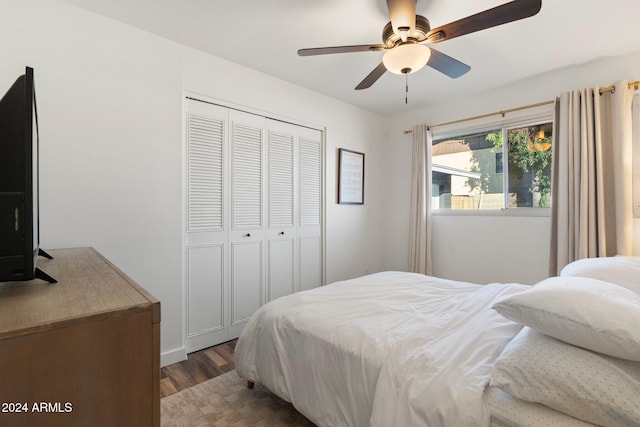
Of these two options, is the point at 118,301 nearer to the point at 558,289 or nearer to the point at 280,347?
the point at 280,347

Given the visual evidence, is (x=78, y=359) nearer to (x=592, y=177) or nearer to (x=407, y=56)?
(x=407, y=56)

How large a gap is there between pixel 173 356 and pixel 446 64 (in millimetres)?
2909

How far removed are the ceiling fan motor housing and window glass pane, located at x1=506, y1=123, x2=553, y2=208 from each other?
78.4 inches

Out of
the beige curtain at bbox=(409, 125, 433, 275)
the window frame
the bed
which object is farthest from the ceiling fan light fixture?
the beige curtain at bbox=(409, 125, 433, 275)

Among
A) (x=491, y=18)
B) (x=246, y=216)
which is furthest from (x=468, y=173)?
(x=246, y=216)

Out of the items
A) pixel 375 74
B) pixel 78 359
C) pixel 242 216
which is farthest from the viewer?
pixel 242 216

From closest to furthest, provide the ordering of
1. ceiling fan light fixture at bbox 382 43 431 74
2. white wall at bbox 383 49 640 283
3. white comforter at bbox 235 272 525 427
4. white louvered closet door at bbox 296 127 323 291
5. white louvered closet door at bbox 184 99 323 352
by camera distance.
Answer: white comforter at bbox 235 272 525 427, ceiling fan light fixture at bbox 382 43 431 74, white louvered closet door at bbox 184 99 323 352, white wall at bbox 383 49 640 283, white louvered closet door at bbox 296 127 323 291

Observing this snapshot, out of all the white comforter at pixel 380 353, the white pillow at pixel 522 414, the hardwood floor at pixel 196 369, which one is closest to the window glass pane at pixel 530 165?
the white comforter at pixel 380 353

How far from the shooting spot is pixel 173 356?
2.33 meters

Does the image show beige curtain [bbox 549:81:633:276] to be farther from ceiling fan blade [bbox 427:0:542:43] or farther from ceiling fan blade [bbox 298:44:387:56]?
ceiling fan blade [bbox 298:44:387:56]

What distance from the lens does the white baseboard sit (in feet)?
7.50

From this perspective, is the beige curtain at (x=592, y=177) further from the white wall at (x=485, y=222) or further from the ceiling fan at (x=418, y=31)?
the ceiling fan at (x=418, y=31)

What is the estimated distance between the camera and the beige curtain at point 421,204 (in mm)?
3643

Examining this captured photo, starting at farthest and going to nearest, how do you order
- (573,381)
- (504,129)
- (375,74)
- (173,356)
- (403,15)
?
1. (504,129)
2. (173,356)
3. (375,74)
4. (403,15)
5. (573,381)
